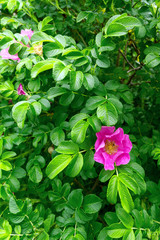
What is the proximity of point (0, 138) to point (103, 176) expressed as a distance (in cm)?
53

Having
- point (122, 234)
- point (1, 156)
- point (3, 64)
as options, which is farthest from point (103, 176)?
point (3, 64)

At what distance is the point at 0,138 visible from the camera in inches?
42.3

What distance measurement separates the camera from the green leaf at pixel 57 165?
768 mm

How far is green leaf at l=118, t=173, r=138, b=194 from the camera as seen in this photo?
748 millimetres

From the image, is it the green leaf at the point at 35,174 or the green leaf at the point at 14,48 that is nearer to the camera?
the green leaf at the point at 14,48

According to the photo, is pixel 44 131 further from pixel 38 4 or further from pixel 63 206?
pixel 38 4

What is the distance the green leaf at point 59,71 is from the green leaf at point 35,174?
0.52m

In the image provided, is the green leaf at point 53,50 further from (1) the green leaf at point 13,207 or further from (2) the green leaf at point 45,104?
(1) the green leaf at point 13,207

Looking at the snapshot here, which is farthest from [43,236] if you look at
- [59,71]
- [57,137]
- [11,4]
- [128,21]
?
[11,4]

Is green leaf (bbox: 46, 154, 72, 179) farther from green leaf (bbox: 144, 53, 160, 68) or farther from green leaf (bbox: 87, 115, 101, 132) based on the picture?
green leaf (bbox: 144, 53, 160, 68)

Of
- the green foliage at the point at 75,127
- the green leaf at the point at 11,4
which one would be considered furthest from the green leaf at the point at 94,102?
the green leaf at the point at 11,4

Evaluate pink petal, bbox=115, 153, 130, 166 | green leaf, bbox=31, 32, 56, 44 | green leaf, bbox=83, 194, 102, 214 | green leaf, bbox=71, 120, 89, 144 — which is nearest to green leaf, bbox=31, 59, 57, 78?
green leaf, bbox=31, 32, 56, 44

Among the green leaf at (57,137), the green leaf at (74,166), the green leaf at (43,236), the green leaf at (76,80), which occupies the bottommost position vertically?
the green leaf at (43,236)

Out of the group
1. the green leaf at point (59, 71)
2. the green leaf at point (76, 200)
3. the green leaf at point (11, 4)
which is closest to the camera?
the green leaf at point (59, 71)
